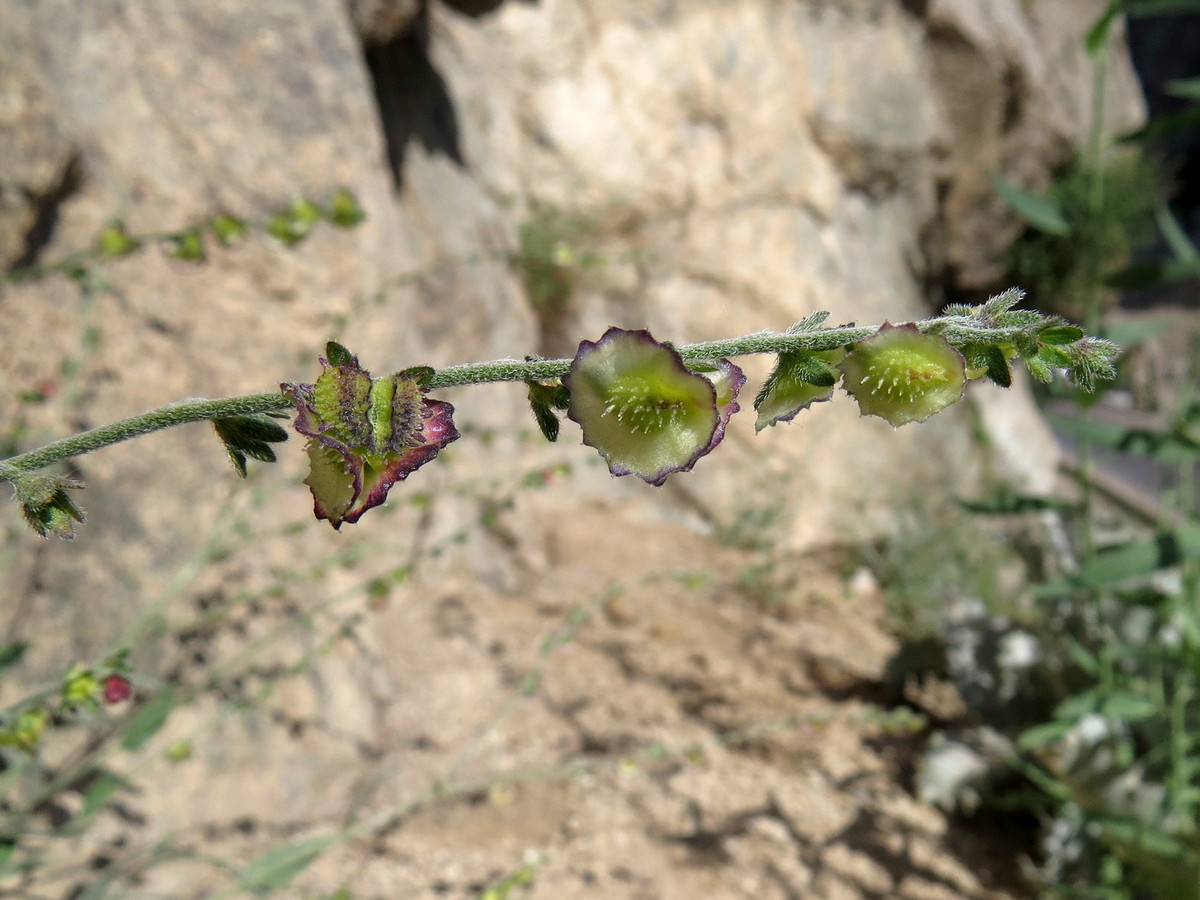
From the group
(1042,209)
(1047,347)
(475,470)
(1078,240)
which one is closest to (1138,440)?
(1042,209)

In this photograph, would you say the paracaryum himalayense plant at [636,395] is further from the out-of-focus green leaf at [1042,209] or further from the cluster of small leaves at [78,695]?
the out-of-focus green leaf at [1042,209]

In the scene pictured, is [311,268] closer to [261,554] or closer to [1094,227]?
[261,554]

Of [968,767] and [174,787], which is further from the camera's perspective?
[968,767]

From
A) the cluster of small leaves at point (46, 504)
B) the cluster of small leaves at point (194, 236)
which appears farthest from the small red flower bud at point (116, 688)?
the cluster of small leaves at point (194, 236)

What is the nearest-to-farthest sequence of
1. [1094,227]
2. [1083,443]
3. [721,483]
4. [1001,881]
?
[1094,227] → [1083,443] → [1001,881] → [721,483]

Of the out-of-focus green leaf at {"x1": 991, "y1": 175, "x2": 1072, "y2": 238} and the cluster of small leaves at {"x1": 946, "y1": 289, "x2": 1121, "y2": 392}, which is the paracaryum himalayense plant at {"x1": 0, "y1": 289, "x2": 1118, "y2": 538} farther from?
the out-of-focus green leaf at {"x1": 991, "y1": 175, "x2": 1072, "y2": 238}

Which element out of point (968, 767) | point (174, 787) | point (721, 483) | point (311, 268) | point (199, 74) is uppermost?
point (199, 74)

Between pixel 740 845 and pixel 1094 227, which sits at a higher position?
pixel 1094 227

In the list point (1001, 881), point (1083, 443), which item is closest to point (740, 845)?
point (1001, 881)
